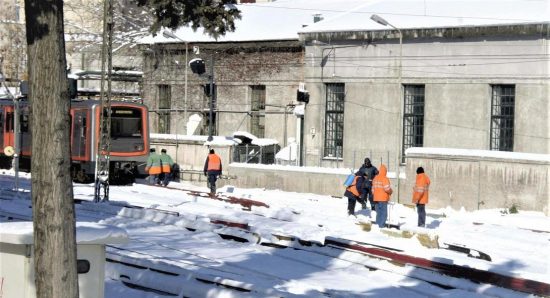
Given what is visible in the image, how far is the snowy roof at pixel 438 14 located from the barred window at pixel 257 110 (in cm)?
618

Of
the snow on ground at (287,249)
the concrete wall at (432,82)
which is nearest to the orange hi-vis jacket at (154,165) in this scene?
the snow on ground at (287,249)

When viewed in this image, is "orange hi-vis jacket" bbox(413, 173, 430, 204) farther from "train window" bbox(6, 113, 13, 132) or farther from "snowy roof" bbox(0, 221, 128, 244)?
"train window" bbox(6, 113, 13, 132)

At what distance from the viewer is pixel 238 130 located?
51250mm

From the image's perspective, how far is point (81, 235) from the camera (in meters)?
9.16

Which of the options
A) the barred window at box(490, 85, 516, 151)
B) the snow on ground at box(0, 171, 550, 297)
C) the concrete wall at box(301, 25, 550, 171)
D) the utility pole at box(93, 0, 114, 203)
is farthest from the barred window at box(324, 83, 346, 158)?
the utility pole at box(93, 0, 114, 203)

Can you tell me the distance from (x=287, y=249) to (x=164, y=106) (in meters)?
34.4

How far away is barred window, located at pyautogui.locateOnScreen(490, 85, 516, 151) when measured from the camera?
39656 mm

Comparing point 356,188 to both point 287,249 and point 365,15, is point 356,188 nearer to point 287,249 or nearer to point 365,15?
point 287,249

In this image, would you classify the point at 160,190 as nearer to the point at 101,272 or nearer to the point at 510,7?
the point at 510,7

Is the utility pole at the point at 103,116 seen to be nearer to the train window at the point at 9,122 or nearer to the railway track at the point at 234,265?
the railway track at the point at 234,265

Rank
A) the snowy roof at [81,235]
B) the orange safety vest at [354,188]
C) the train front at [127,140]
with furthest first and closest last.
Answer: the train front at [127,140] < the orange safety vest at [354,188] < the snowy roof at [81,235]

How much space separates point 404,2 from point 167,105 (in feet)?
50.9

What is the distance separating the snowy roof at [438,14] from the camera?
39.7m

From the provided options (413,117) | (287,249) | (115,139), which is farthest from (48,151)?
(413,117)
